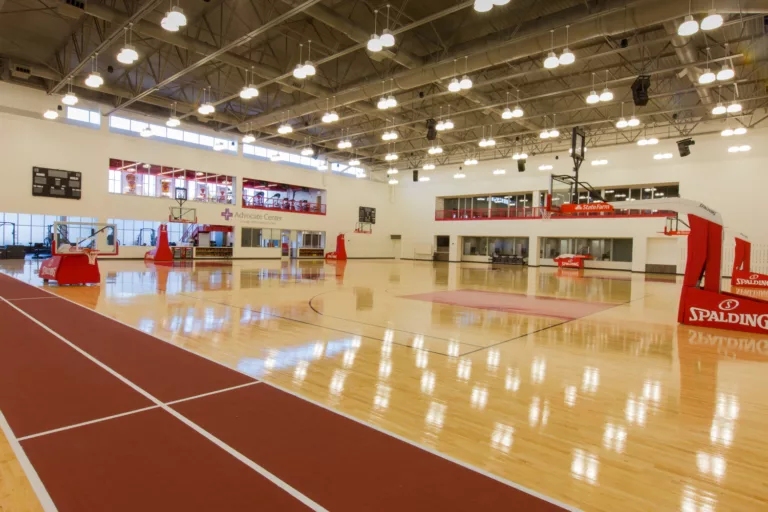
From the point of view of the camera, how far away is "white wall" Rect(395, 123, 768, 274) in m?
21.3

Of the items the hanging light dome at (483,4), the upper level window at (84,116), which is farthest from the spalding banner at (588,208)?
the upper level window at (84,116)

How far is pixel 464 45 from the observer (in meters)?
14.0

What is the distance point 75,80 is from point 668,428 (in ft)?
74.7

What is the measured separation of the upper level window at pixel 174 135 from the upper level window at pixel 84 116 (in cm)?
60

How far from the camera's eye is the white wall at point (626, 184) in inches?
840

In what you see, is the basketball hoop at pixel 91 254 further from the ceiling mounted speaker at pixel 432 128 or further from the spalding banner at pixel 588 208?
the spalding banner at pixel 588 208

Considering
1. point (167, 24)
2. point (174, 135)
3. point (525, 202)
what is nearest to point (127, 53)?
point (167, 24)

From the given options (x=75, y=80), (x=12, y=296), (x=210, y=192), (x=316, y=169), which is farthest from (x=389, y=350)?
(x=316, y=169)

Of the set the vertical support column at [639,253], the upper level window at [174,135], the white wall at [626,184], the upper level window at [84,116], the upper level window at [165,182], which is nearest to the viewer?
the upper level window at [84,116]

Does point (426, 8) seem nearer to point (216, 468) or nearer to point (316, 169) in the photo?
point (216, 468)

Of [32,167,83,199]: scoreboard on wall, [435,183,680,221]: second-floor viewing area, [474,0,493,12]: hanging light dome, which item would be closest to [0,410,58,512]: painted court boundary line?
[474,0,493,12]: hanging light dome

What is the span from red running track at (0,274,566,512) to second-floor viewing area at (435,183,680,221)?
970 inches

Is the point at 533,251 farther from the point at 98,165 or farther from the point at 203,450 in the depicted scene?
the point at 203,450

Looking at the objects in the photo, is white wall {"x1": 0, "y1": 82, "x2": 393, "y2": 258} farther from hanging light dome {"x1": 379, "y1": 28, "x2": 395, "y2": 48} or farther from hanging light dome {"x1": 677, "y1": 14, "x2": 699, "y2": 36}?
hanging light dome {"x1": 677, "y1": 14, "x2": 699, "y2": 36}
